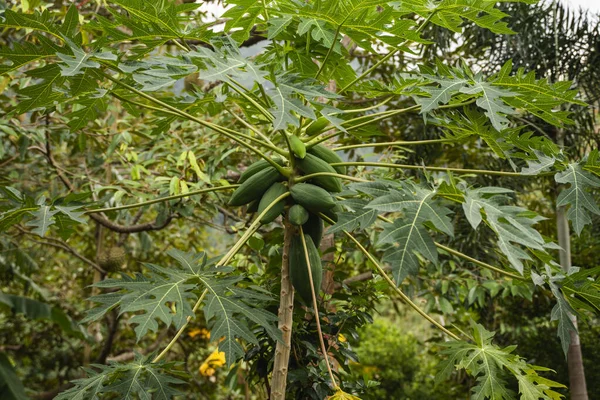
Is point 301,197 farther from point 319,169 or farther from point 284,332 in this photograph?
point 284,332

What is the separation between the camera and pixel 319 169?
1.25 meters

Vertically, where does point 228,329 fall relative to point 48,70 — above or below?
below

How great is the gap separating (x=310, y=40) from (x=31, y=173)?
2548 millimetres

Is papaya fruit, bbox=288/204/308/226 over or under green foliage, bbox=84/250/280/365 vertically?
over

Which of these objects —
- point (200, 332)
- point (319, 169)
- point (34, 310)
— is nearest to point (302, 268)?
point (319, 169)

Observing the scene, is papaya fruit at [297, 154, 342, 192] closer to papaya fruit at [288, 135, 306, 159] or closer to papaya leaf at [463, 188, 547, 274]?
papaya fruit at [288, 135, 306, 159]

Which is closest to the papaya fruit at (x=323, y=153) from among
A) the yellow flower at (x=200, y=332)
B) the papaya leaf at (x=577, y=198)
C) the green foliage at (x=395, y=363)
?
the papaya leaf at (x=577, y=198)

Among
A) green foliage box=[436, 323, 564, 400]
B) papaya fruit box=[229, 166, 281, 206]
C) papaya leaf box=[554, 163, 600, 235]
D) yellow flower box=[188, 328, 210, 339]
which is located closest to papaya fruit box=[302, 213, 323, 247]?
papaya fruit box=[229, 166, 281, 206]

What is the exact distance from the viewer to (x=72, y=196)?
128 centimetres

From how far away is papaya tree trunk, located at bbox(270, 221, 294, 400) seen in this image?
3.94 feet

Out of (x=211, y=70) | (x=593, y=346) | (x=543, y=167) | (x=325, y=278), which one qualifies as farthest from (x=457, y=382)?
(x=211, y=70)

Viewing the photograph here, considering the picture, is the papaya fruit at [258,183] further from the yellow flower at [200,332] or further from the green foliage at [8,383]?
the yellow flower at [200,332]

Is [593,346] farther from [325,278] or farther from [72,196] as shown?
[72,196]

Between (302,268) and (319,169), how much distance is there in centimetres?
22
